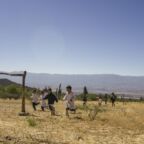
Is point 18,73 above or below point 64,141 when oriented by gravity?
above

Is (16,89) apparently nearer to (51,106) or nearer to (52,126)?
(51,106)

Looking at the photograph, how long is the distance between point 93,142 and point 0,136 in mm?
3203

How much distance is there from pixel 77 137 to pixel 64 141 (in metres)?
0.95

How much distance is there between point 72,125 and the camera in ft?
59.7

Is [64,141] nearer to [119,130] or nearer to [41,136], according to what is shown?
[41,136]

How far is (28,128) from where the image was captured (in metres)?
16.4

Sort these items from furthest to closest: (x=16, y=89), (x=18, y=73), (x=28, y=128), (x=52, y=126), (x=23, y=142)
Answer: (x=16, y=89) → (x=18, y=73) → (x=52, y=126) → (x=28, y=128) → (x=23, y=142)

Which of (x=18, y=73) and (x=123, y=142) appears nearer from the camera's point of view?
(x=123, y=142)

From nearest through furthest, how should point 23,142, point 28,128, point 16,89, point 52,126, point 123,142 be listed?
point 23,142 < point 123,142 < point 28,128 < point 52,126 < point 16,89

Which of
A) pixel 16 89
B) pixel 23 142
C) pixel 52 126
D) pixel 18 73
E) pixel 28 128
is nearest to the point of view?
pixel 23 142

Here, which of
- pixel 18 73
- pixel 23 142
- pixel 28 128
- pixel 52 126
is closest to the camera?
pixel 23 142

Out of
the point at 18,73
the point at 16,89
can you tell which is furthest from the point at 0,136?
the point at 16,89

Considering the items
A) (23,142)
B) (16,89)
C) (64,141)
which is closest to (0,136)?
(23,142)

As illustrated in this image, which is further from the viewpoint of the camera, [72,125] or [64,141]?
[72,125]
